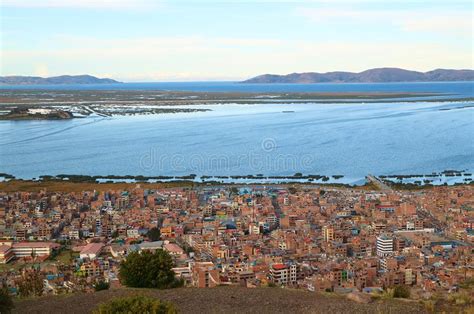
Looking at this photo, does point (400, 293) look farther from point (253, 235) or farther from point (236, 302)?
point (253, 235)

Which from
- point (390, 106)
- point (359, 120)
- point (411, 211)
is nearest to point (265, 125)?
point (359, 120)

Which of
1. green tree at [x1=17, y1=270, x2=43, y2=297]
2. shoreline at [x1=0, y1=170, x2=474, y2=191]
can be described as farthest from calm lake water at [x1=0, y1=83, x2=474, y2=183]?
green tree at [x1=17, y1=270, x2=43, y2=297]

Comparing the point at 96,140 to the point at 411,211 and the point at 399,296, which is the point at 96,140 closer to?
the point at 411,211

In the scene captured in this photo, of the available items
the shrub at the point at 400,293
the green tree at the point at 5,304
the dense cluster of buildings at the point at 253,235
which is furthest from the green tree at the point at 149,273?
the shrub at the point at 400,293

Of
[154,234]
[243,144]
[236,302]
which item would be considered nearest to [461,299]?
[236,302]

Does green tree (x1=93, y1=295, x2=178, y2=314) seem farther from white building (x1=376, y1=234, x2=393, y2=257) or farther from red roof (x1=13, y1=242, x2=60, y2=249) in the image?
red roof (x1=13, y1=242, x2=60, y2=249)

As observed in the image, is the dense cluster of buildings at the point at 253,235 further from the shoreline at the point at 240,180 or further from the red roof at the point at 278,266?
the shoreline at the point at 240,180
